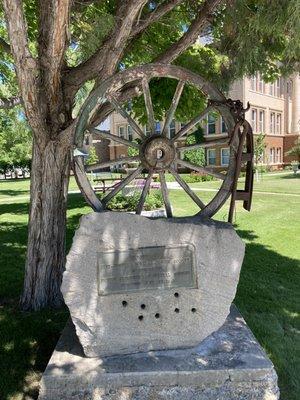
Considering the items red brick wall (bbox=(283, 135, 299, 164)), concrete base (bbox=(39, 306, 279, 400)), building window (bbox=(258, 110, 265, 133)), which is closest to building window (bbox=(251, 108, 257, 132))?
building window (bbox=(258, 110, 265, 133))

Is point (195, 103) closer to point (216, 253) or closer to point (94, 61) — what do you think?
point (94, 61)

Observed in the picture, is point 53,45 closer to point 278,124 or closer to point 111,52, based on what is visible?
point 111,52

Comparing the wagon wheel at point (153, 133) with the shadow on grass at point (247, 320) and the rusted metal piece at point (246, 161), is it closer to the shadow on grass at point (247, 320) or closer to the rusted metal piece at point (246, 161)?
Answer: the rusted metal piece at point (246, 161)

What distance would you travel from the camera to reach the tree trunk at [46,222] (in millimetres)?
5793

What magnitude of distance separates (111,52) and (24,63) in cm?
101

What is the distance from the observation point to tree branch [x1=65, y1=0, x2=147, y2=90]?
4.96 m

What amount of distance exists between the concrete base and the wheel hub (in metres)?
1.93

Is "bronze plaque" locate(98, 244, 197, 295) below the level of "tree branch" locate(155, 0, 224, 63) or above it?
below

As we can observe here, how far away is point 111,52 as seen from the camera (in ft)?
16.7

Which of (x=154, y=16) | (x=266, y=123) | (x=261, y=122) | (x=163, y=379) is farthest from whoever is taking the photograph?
(x=266, y=123)

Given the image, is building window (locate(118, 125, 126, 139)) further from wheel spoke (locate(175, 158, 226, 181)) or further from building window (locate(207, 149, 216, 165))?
wheel spoke (locate(175, 158, 226, 181))

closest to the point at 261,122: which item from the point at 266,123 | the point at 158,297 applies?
the point at 266,123

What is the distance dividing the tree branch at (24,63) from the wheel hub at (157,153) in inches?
66.3

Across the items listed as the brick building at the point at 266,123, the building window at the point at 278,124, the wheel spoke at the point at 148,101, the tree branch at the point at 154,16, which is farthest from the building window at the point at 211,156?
the wheel spoke at the point at 148,101
